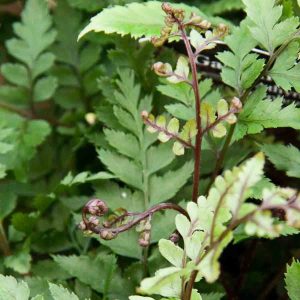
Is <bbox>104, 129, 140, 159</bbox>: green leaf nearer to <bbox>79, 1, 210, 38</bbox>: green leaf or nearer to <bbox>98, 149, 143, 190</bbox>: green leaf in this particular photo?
<bbox>98, 149, 143, 190</bbox>: green leaf

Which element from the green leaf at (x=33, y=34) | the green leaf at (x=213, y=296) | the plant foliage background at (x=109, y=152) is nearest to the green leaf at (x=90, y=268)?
the plant foliage background at (x=109, y=152)

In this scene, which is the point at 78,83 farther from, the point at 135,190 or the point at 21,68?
the point at 135,190

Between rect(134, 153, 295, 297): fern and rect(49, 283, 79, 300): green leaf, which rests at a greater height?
rect(134, 153, 295, 297): fern

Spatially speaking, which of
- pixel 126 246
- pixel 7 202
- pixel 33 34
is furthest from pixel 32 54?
pixel 126 246

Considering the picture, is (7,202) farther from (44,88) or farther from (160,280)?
(160,280)

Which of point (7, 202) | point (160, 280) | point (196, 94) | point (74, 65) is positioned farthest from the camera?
point (74, 65)

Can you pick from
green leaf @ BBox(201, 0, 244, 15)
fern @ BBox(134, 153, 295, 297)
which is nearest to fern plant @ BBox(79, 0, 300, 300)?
fern @ BBox(134, 153, 295, 297)
